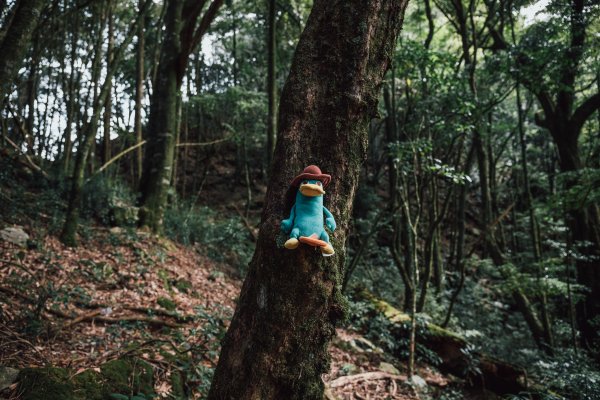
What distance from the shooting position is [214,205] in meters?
18.8

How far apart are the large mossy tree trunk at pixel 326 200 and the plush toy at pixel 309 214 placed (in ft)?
0.29

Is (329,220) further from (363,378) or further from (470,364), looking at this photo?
(470,364)

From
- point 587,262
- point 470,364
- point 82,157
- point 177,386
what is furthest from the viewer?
point 587,262

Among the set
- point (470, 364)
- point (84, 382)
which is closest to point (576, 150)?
point (470, 364)

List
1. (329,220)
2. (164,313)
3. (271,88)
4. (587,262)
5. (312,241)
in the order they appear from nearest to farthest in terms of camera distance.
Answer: (312,241) < (329,220) < (164,313) < (271,88) < (587,262)

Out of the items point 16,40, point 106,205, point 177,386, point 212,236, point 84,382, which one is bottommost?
point 177,386

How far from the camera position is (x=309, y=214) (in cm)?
179

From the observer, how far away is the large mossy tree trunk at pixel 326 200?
178 centimetres

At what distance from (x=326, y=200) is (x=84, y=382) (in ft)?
7.84

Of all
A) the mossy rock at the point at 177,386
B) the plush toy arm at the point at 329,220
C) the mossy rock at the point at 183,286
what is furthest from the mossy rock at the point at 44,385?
the mossy rock at the point at 183,286

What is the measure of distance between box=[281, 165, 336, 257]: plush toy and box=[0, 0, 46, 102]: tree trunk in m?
3.45

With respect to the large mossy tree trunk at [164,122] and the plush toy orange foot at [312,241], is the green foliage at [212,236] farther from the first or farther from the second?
the plush toy orange foot at [312,241]

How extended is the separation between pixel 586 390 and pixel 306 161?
5892 mm

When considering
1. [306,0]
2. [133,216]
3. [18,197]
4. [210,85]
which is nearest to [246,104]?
[306,0]
